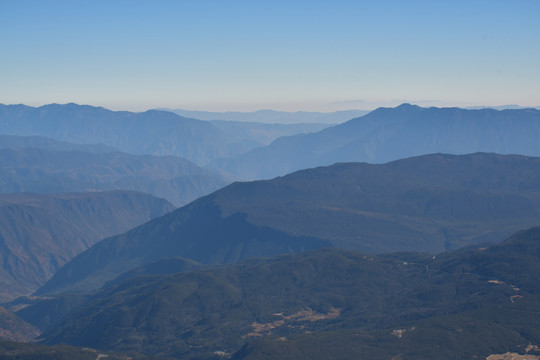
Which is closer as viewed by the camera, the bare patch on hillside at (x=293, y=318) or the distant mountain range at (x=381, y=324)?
the distant mountain range at (x=381, y=324)

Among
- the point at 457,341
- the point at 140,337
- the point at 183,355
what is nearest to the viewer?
the point at 457,341

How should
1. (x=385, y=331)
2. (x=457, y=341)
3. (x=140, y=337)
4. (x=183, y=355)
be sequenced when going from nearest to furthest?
(x=457, y=341), (x=385, y=331), (x=183, y=355), (x=140, y=337)

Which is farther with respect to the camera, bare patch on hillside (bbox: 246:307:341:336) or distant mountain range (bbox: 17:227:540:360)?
bare patch on hillside (bbox: 246:307:341:336)

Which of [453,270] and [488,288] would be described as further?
[453,270]

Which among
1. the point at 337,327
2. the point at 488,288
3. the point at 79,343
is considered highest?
the point at 488,288

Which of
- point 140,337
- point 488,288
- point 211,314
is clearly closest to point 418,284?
point 488,288

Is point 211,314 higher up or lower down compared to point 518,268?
lower down

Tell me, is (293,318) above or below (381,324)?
below

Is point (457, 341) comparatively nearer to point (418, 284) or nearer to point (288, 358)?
point (288, 358)

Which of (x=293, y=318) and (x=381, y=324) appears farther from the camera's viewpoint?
(x=293, y=318)

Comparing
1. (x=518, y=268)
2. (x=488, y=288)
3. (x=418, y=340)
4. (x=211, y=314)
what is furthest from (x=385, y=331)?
(x=211, y=314)
